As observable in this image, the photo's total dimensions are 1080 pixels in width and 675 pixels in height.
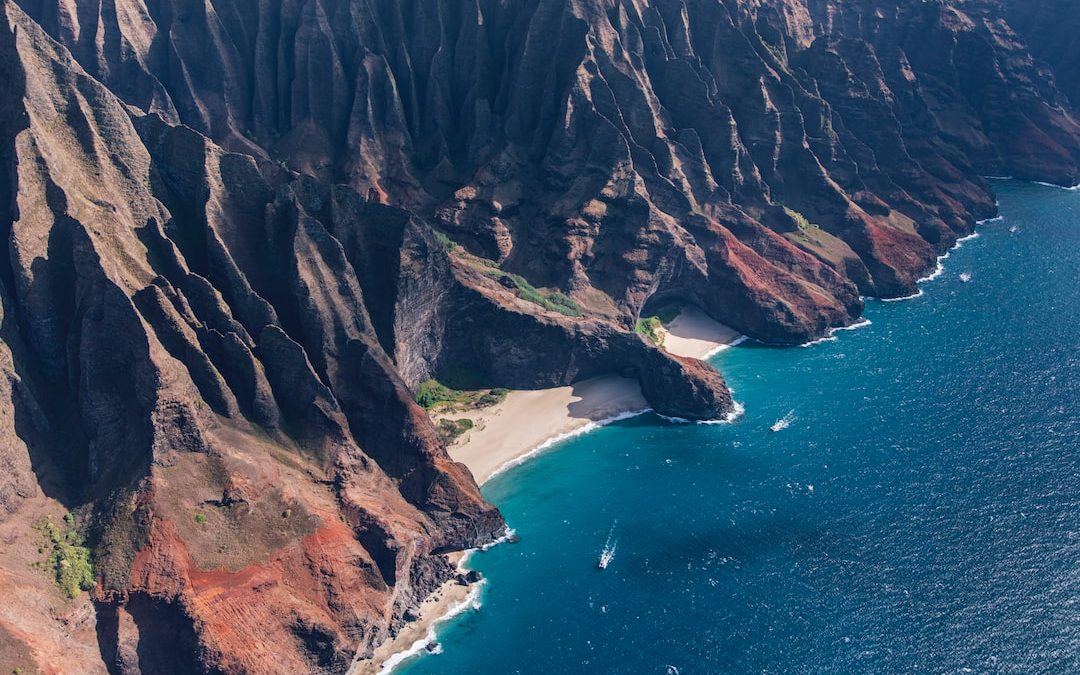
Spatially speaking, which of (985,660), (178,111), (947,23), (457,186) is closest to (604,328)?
(457,186)

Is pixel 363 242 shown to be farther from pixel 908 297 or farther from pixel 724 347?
pixel 908 297

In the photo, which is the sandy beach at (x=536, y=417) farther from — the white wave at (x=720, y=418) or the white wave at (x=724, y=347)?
the white wave at (x=720, y=418)

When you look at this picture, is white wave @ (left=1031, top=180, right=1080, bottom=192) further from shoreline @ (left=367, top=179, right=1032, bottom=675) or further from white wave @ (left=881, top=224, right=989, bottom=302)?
white wave @ (left=881, top=224, right=989, bottom=302)

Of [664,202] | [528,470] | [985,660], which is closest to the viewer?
[985,660]

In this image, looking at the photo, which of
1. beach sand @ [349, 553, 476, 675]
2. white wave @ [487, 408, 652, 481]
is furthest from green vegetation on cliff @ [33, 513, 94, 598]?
white wave @ [487, 408, 652, 481]

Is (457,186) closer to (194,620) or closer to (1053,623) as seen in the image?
(194,620)
